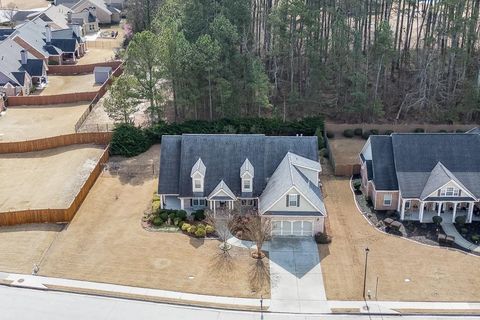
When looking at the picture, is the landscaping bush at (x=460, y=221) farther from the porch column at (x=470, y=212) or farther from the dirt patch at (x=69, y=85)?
the dirt patch at (x=69, y=85)

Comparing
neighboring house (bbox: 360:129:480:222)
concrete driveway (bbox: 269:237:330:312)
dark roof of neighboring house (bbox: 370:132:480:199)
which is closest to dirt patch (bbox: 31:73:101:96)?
neighboring house (bbox: 360:129:480:222)

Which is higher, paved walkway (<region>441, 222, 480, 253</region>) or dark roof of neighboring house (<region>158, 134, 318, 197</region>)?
dark roof of neighboring house (<region>158, 134, 318, 197</region>)

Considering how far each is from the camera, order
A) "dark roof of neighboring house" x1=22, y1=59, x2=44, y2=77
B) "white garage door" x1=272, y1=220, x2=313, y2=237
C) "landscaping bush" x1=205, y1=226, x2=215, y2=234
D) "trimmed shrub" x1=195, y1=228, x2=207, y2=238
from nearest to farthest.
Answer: "trimmed shrub" x1=195, y1=228, x2=207, y2=238 → "white garage door" x1=272, y1=220, x2=313, y2=237 → "landscaping bush" x1=205, y1=226, x2=215, y2=234 → "dark roof of neighboring house" x1=22, y1=59, x2=44, y2=77

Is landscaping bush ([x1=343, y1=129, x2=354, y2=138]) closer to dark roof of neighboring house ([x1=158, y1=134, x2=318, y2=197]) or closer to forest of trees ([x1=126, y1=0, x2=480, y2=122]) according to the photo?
forest of trees ([x1=126, y1=0, x2=480, y2=122])

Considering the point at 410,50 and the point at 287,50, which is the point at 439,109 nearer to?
the point at 410,50

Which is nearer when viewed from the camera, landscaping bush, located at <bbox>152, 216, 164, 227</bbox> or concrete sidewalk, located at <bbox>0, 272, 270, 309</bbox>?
concrete sidewalk, located at <bbox>0, 272, 270, 309</bbox>

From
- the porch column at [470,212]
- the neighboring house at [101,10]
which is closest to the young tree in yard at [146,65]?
the porch column at [470,212]
